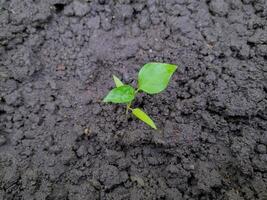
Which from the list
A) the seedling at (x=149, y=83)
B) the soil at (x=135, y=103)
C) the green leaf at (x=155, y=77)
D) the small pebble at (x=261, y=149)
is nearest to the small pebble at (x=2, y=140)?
the soil at (x=135, y=103)

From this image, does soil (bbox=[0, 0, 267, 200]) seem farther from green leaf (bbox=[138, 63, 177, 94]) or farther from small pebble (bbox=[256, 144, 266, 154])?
green leaf (bbox=[138, 63, 177, 94])

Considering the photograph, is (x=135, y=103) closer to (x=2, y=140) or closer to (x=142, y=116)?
(x=142, y=116)

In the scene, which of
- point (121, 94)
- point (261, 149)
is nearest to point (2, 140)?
point (121, 94)

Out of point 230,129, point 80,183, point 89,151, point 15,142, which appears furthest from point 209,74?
point 15,142

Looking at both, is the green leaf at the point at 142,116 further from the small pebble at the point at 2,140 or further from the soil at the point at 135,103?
the small pebble at the point at 2,140

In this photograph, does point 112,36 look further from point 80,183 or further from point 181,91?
point 80,183

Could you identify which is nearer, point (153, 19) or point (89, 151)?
point (89, 151)
